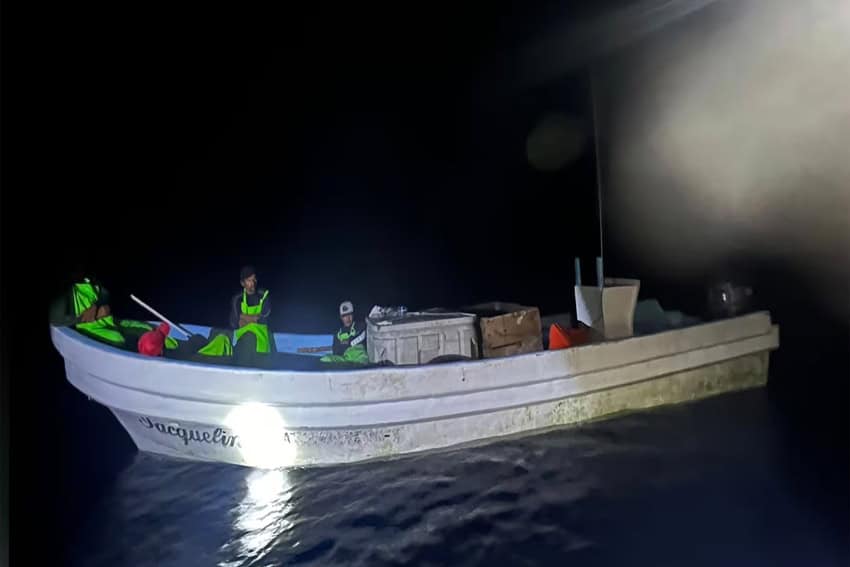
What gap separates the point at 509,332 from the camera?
415 centimetres

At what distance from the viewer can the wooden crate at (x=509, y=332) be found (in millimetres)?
4070

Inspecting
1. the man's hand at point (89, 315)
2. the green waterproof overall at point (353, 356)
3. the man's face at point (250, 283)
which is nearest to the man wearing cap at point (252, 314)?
the man's face at point (250, 283)

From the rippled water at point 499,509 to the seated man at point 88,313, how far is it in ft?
2.86

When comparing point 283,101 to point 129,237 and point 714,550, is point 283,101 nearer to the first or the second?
point 129,237

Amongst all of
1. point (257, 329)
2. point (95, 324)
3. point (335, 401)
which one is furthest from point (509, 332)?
point (95, 324)

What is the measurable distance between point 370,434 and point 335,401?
335 mm

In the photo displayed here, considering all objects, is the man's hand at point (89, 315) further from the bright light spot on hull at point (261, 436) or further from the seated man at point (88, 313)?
the bright light spot on hull at point (261, 436)

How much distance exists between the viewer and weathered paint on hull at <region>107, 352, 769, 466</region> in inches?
139

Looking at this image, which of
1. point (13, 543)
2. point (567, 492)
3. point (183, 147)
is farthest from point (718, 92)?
point (13, 543)

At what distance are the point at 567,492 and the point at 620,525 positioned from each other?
399mm

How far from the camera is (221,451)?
3547mm

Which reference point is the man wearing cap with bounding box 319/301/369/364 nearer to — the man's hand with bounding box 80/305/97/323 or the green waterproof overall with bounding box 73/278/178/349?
the green waterproof overall with bounding box 73/278/178/349

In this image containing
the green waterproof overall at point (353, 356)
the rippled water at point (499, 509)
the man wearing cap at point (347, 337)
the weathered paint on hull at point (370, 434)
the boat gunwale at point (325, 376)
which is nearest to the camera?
the rippled water at point (499, 509)

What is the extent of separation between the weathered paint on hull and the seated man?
1.92 ft
